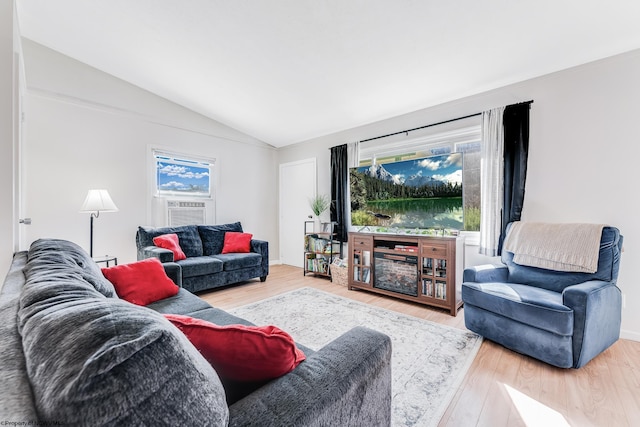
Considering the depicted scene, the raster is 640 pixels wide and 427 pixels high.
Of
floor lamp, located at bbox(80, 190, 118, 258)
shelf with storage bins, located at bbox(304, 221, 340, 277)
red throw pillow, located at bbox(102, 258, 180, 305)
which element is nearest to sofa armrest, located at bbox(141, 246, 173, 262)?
floor lamp, located at bbox(80, 190, 118, 258)

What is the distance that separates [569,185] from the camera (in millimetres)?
2574

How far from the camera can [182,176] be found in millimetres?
4367

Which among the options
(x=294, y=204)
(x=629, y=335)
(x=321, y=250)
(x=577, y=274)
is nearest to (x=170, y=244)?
(x=321, y=250)

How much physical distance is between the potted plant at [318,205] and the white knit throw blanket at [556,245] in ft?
8.77

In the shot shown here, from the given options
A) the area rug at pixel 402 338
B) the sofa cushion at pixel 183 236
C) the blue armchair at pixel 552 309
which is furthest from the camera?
the sofa cushion at pixel 183 236

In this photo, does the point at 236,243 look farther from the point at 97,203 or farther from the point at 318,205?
the point at 97,203

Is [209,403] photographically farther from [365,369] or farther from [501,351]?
[501,351]

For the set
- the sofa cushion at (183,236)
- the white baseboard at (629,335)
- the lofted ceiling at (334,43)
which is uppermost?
the lofted ceiling at (334,43)

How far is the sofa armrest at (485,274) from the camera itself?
2418mm

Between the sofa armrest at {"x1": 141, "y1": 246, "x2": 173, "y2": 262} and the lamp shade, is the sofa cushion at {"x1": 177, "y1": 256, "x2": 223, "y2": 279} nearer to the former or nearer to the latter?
the sofa armrest at {"x1": 141, "y1": 246, "x2": 173, "y2": 262}

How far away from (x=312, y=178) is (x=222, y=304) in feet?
8.67

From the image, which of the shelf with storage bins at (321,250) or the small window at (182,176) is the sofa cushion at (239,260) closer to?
the shelf with storage bins at (321,250)

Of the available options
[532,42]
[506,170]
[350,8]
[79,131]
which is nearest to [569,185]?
[506,170]

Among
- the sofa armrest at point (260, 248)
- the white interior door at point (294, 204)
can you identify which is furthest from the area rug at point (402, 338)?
the white interior door at point (294, 204)
